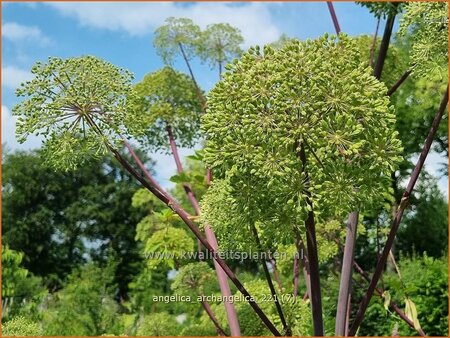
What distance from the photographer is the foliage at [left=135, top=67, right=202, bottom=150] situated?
6230 mm

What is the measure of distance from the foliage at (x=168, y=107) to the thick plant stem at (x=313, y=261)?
312cm

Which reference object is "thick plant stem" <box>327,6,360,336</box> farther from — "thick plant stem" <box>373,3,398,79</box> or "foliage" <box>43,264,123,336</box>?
"foliage" <box>43,264,123,336</box>

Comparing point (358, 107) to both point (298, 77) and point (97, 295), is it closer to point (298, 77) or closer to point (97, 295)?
point (298, 77)

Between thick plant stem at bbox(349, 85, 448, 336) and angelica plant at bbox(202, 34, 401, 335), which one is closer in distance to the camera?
angelica plant at bbox(202, 34, 401, 335)

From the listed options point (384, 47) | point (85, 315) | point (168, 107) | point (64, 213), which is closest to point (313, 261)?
point (384, 47)

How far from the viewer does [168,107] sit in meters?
6.23

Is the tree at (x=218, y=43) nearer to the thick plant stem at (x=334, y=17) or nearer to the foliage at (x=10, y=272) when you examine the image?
the thick plant stem at (x=334, y=17)

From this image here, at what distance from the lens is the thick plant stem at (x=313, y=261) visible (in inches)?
123

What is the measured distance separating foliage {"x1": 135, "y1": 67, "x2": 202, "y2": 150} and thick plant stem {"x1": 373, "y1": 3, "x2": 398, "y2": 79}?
87.9 inches

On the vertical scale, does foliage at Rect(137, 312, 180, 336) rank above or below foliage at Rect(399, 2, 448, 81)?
below

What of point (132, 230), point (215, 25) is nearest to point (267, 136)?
point (215, 25)

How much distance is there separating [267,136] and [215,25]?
396 centimetres

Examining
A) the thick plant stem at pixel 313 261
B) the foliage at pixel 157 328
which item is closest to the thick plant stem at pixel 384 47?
the thick plant stem at pixel 313 261

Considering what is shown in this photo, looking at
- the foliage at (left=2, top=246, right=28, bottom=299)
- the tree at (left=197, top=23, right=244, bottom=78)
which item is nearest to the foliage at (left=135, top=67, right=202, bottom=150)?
the tree at (left=197, top=23, right=244, bottom=78)
